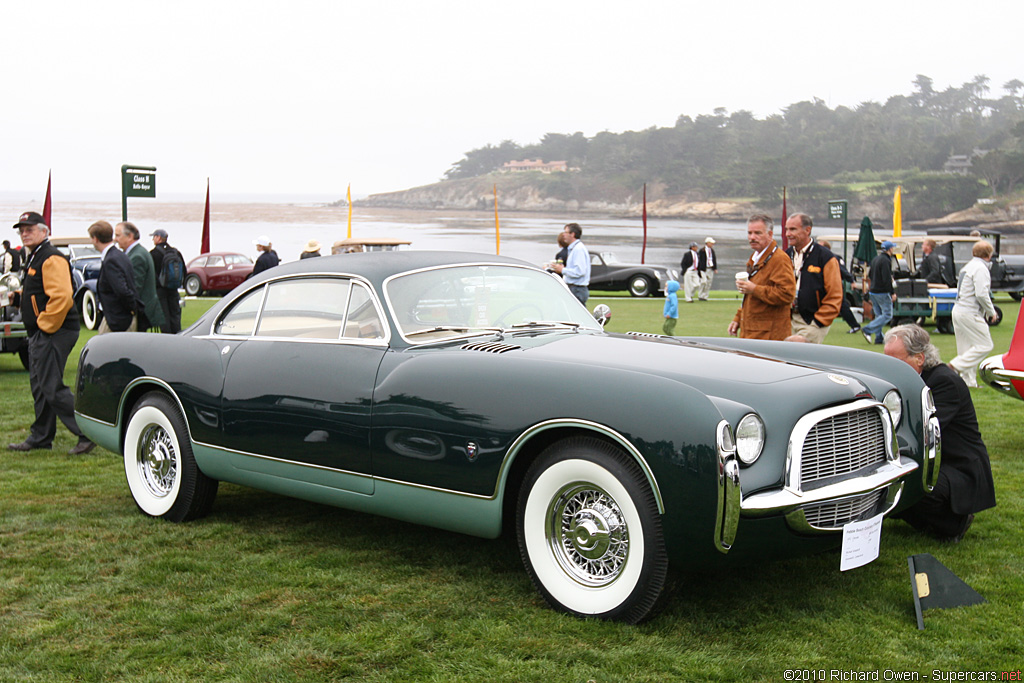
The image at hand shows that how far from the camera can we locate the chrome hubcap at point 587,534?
3762mm

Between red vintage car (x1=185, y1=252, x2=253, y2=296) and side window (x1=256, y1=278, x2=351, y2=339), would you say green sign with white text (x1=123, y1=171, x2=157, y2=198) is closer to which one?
red vintage car (x1=185, y1=252, x2=253, y2=296)

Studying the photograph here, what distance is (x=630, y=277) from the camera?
28.2 meters

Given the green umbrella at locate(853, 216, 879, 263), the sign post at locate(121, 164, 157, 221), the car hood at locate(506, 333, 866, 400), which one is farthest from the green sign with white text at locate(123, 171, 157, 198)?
the green umbrella at locate(853, 216, 879, 263)

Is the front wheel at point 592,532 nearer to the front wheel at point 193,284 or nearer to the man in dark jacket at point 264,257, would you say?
the man in dark jacket at point 264,257

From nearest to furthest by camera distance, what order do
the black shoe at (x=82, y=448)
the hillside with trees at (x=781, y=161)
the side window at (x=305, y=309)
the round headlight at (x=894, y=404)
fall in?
the round headlight at (x=894, y=404), the side window at (x=305, y=309), the black shoe at (x=82, y=448), the hillside with trees at (x=781, y=161)

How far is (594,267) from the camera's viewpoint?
2861 cm

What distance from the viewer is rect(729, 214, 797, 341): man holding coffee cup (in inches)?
272

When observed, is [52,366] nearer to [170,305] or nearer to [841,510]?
[841,510]

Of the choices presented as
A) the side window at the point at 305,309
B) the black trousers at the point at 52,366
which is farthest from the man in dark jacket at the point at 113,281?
the side window at the point at 305,309

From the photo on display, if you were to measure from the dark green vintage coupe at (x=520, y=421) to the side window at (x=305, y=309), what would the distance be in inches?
0.5

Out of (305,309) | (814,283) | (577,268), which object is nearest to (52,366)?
(305,309)

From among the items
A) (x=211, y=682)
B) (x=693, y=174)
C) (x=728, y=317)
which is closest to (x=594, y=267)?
(x=728, y=317)

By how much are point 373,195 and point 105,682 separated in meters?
151

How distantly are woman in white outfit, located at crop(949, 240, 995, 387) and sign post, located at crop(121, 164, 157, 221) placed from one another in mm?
13391
